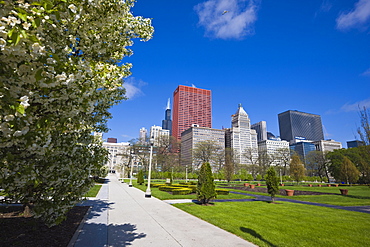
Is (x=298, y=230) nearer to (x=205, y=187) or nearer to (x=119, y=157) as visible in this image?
(x=205, y=187)

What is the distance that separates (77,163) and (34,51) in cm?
281

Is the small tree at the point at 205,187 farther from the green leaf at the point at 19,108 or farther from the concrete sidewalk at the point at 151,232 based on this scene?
the green leaf at the point at 19,108

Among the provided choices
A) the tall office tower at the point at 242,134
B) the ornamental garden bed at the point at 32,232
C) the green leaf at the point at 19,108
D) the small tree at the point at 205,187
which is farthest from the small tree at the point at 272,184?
the tall office tower at the point at 242,134

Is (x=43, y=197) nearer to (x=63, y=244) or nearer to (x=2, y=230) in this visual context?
(x=63, y=244)

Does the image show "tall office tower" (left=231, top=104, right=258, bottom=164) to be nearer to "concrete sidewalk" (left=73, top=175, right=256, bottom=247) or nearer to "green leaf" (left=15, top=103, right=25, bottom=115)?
"concrete sidewalk" (left=73, top=175, right=256, bottom=247)

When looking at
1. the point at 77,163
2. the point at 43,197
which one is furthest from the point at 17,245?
the point at 77,163

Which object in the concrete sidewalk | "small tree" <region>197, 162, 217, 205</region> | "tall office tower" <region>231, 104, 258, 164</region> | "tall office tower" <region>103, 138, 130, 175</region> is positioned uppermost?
"tall office tower" <region>231, 104, 258, 164</region>

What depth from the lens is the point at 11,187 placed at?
305 cm

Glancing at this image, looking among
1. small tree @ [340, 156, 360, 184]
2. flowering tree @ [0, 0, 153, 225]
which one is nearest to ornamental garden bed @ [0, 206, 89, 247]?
flowering tree @ [0, 0, 153, 225]

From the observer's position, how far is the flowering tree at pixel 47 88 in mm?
2098

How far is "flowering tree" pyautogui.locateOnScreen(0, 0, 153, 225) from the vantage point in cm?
210

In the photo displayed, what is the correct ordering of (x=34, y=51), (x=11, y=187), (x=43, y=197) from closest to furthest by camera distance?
(x=34, y=51) → (x=11, y=187) → (x=43, y=197)

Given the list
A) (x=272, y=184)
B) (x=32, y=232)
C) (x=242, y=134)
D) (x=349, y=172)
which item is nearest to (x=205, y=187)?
(x=272, y=184)

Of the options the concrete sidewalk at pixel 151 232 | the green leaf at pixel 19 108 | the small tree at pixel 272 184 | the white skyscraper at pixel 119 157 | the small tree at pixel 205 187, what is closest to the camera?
the green leaf at pixel 19 108
